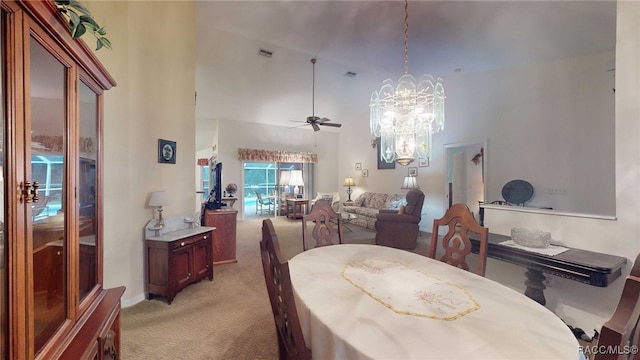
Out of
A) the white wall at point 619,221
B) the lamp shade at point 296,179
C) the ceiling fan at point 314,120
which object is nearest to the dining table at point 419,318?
the white wall at point 619,221

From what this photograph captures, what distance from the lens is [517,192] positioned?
170 inches

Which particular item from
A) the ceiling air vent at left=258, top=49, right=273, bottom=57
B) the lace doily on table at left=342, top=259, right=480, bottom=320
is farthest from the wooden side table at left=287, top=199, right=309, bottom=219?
the lace doily on table at left=342, top=259, right=480, bottom=320

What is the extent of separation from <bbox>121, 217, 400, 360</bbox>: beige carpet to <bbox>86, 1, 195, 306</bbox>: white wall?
45cm

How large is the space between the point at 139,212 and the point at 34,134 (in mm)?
2107

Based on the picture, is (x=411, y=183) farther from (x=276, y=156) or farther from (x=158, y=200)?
(x=158, y=200)

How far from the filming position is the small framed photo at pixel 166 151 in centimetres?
278

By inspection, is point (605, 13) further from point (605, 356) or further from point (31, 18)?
point (31, 18)

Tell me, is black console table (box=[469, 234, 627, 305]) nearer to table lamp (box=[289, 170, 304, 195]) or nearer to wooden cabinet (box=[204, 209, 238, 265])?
wooden cabinet (box=[204, 209, 238, 265])

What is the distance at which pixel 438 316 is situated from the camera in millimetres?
1046

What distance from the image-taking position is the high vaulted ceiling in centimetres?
291

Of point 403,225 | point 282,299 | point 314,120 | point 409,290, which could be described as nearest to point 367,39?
point 314,120

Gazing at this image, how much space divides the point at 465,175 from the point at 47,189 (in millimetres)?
6360

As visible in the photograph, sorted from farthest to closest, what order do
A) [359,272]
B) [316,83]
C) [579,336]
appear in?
[316,83] < [579,336] < [359,272]

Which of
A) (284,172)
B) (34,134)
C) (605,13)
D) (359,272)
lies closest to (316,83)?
(284,172)
